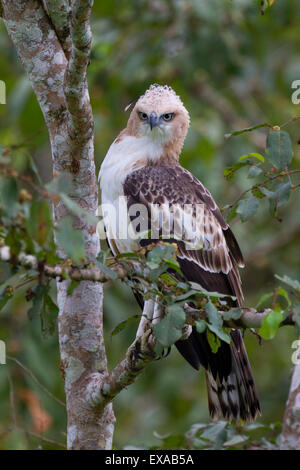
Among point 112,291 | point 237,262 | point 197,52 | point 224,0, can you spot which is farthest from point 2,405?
point 224,0

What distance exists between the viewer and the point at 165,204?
452cm

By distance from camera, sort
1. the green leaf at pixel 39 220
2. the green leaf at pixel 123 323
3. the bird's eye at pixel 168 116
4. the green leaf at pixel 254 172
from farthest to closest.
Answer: the bird's eye at pixel 168 116 → the green leaf at pixel 254 172 → the green leaf at pixel 123 323 → the green leaf at pixel 39 220

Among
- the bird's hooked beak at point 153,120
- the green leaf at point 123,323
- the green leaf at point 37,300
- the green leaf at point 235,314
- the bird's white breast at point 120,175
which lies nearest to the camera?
the green leaf at point 37,300

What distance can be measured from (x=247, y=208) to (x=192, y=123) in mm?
3986

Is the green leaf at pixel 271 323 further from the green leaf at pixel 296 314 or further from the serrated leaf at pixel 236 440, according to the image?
the serrated leaf at pixel 236 440

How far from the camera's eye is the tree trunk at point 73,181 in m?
3.65

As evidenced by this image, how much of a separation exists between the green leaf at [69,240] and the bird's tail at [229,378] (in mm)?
2258

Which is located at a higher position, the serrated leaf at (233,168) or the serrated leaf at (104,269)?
the serrated leaf at (233,168)

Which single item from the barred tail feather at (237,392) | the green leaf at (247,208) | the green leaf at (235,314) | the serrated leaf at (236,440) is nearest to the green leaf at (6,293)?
the green leaf at (235,314)

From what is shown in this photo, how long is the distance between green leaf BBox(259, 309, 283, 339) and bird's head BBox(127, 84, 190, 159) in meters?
2.32

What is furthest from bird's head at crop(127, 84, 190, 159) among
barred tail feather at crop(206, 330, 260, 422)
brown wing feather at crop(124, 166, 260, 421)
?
barred tail feather at crop(206, 330, 260, 422)

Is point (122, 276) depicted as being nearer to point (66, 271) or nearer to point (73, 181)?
point (66, 271)

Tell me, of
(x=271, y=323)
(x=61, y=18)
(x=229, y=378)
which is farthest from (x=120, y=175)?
(x=271, y=323)

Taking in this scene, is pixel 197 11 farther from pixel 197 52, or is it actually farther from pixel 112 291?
pixel 112 291
